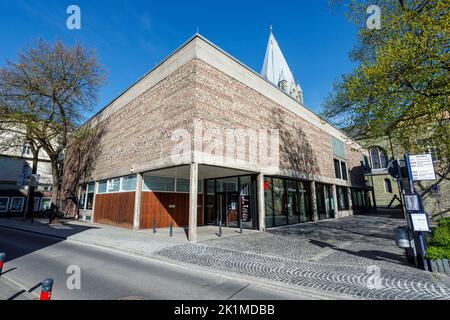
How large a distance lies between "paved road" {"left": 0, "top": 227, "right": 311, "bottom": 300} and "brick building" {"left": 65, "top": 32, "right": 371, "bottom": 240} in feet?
14.2

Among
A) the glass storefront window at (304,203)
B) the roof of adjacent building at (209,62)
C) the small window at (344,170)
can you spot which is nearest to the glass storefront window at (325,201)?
the glass storefront window at (304,203)

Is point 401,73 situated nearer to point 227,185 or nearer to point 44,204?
point 227,185

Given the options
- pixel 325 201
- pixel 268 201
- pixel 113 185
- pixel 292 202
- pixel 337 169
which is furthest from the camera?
pixel 337 169

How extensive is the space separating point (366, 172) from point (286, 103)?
24.9m

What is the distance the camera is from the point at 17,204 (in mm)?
32094

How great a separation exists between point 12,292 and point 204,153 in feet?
28.9

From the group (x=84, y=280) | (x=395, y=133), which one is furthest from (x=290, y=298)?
(x=395, y=133)

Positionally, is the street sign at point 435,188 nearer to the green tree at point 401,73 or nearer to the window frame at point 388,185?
the green tree at point 401,73

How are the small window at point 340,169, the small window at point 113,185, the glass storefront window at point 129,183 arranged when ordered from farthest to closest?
the small window at point 340,169, the small window at point 113,185, the glass storefront window at point 129,183

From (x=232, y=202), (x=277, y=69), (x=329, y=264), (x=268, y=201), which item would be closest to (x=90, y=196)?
(x=232, y=202)

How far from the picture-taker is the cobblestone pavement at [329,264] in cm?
479

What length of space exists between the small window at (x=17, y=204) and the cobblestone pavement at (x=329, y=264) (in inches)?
1408

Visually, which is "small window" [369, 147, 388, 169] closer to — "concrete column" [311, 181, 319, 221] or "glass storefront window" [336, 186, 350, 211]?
"glass storefront window" [336, 186, 350, 211]

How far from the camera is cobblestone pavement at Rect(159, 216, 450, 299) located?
4785mm
